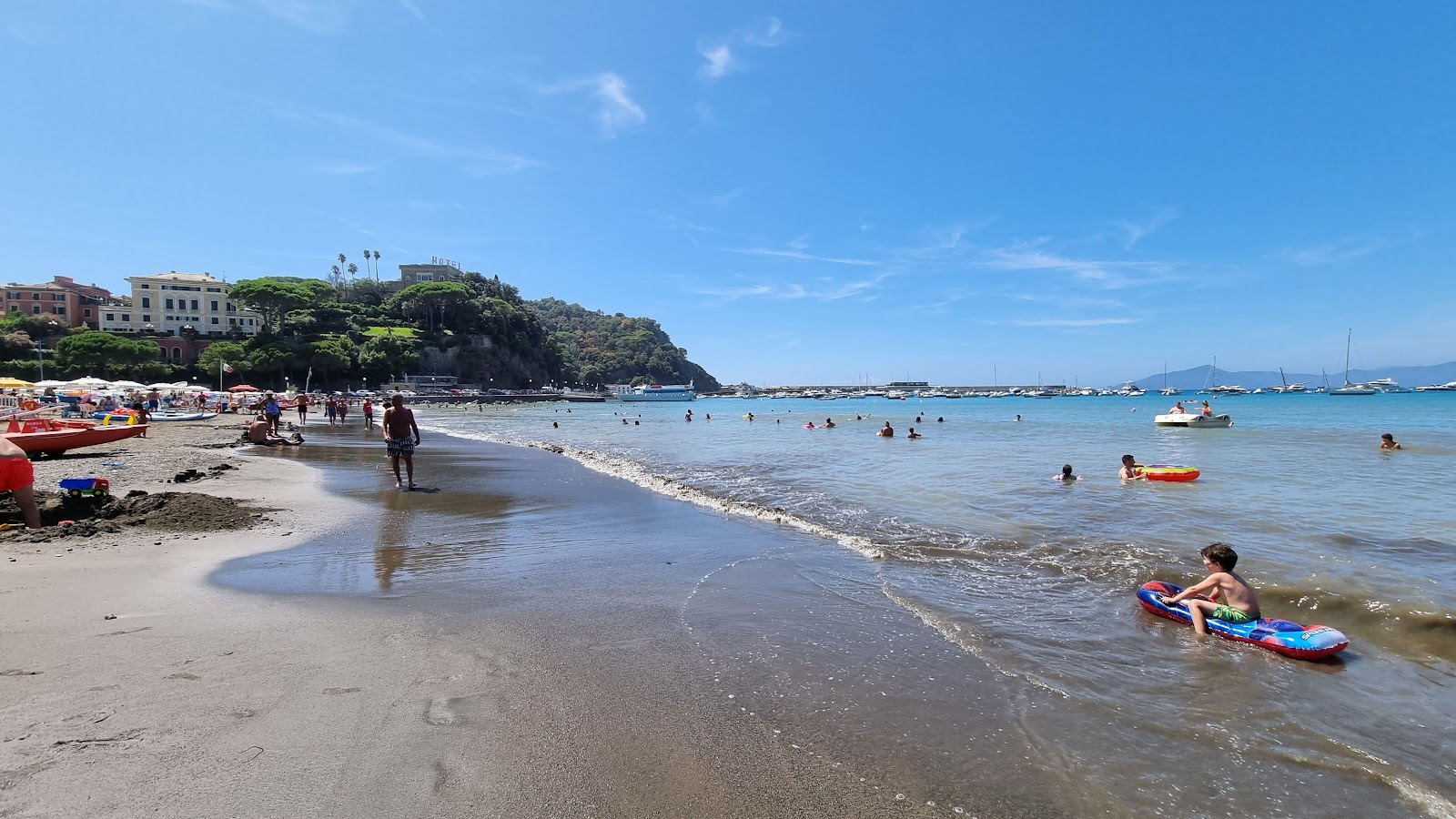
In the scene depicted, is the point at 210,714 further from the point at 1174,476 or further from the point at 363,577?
the point at 1174,476

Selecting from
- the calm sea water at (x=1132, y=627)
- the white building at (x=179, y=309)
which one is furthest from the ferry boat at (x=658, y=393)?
the calm sea water at (x=1132, y=627)

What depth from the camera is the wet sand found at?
3082 mm

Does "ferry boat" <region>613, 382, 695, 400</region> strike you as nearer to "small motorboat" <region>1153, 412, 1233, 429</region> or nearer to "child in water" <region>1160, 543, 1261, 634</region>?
"small motorboat" <region>1153, 412, 1233, 429</region>

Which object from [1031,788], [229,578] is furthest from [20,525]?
[1031,788]

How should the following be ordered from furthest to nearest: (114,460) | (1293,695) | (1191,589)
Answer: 1. (114,460)
2. (1191,589)
3. (1293,695)

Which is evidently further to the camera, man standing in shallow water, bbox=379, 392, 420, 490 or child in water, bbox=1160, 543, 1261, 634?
man standing in shallow water, bbox=379, 392, 420, 490

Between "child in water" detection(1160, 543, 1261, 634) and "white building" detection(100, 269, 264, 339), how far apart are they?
129 metres

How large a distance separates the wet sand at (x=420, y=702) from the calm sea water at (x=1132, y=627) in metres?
0.28

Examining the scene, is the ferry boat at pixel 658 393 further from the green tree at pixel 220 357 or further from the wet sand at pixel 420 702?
the wet sand at pixel 420 702

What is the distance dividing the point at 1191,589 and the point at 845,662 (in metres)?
3.89

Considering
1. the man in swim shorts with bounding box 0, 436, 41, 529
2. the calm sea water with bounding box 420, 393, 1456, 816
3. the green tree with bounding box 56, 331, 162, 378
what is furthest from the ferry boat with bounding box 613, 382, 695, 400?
the man in swim shorts with bounding box 0, 436, 41, 529

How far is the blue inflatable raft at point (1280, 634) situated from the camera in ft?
17.9

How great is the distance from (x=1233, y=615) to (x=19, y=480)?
13522 millimetres

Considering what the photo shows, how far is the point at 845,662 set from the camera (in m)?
4.97
